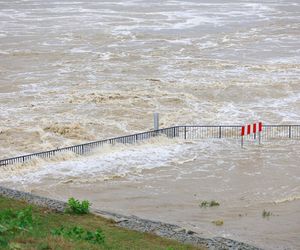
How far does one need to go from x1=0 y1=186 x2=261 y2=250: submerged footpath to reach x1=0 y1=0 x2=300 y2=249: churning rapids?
92cm

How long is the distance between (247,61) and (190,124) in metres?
17.4

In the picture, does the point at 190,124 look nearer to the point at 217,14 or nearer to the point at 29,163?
the point at 29,163

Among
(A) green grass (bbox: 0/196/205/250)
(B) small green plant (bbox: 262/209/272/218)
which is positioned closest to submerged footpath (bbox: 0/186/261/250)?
(A) green grass (bbox: 0/196/205/250)

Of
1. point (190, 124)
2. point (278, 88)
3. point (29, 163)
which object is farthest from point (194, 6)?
point (29, 163)

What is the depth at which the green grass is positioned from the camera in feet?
40.4

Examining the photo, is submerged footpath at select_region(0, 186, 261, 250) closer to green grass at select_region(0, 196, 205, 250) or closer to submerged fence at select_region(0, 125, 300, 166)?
green grass at select_region(0, 196, 205, 250)

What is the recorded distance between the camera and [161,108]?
33812 mm

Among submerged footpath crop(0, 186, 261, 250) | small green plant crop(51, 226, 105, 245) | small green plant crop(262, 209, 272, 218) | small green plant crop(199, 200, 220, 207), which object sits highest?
small green plant crop(51, 226, 105, 245)

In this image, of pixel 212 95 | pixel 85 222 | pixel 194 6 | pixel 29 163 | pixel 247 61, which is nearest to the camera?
pixel 85 222

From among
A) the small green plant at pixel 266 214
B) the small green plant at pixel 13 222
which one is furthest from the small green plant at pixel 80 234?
the small green plant at pixel 266 214

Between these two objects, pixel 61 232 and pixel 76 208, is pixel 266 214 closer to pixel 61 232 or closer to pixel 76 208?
pixel 76 208

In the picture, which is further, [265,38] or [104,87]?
[265,38]

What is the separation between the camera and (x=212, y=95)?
3675cm

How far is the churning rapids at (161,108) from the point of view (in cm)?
2016
